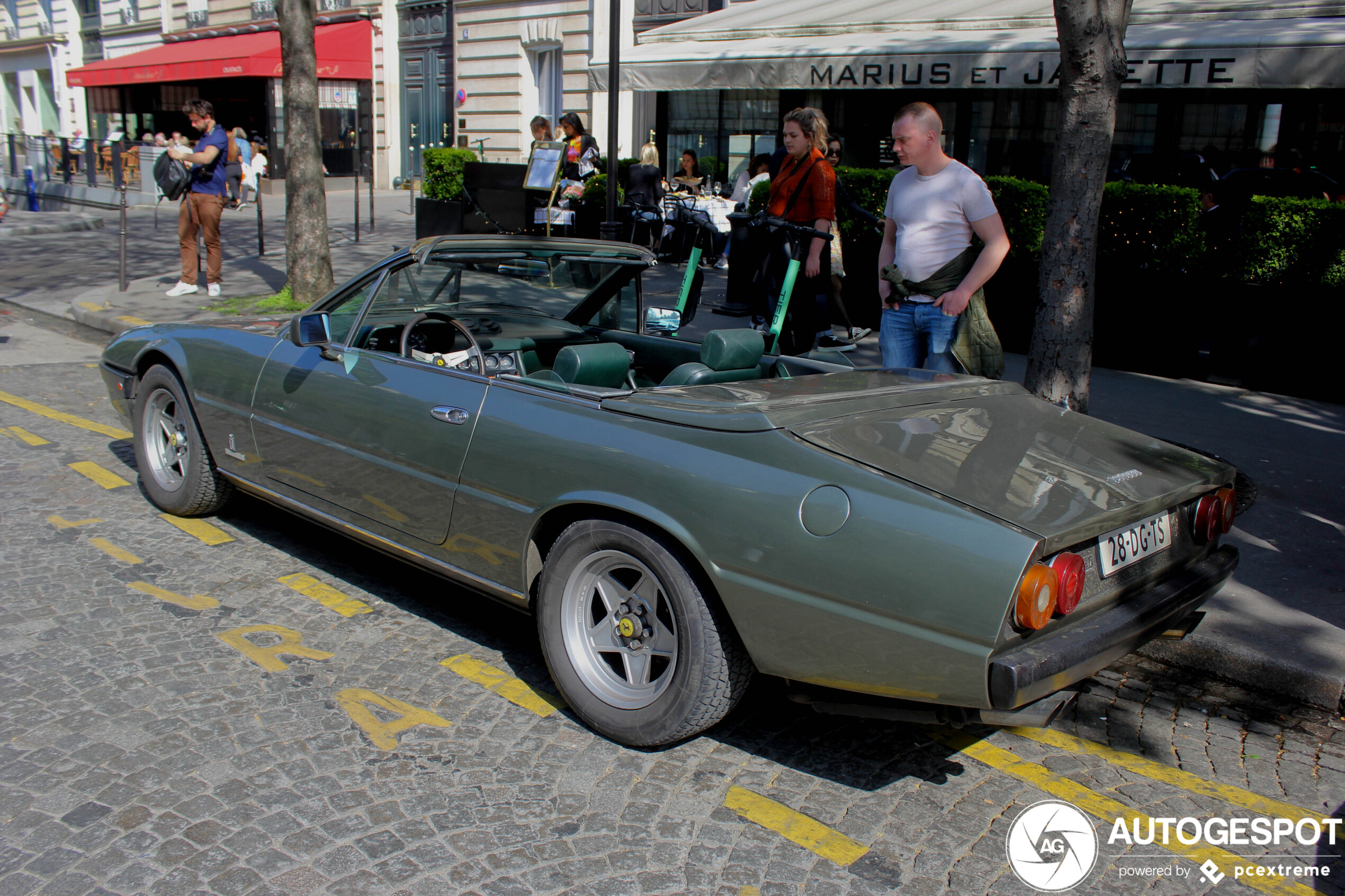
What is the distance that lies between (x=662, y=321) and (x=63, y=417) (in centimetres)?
454

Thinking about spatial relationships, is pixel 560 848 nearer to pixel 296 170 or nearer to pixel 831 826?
pixel 831 826

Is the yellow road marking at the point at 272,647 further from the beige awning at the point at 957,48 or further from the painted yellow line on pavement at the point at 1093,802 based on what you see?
the beige awning at the point at 957,48

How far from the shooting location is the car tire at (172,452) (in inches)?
193

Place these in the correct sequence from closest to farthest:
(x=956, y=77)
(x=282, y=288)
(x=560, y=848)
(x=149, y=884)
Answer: (x=149, y=884) → (x=560, y=848) → (x=956, y=77) → (x=282, y=288)

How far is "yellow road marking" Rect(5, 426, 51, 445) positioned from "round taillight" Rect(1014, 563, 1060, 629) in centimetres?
596

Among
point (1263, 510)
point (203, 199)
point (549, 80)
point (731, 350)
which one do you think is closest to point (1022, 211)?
point (1263, 510)

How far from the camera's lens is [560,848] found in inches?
106

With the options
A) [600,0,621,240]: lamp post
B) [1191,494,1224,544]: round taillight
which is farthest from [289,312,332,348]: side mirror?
[600,0,621,240]: lamp post

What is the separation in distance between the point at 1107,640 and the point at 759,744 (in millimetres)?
1085

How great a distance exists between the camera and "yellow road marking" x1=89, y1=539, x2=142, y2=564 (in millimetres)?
4597

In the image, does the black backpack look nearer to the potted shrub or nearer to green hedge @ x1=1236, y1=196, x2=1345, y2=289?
the potted shrub

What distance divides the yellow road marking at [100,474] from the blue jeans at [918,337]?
13.3ft

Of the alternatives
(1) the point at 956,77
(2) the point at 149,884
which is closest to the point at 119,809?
(2) the point at 149,884

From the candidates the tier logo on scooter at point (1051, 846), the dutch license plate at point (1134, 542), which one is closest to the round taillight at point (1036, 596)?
the dutch license plate at point (1134, 542)
